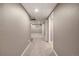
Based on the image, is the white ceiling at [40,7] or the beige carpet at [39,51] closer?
the white ceiling at [40,7]

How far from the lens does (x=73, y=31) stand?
198 cm

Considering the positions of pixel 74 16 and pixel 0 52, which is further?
pixel 74 16

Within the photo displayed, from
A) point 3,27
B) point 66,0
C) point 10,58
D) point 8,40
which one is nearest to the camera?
point 10,58

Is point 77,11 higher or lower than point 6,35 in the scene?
higher

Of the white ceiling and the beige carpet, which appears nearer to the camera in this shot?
the white ceiling

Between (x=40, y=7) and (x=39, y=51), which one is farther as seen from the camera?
(x=39, y=51)

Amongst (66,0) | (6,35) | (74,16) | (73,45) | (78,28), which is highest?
(66,0)

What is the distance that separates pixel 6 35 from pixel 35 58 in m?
0.82

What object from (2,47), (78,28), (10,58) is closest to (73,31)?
(78,28)

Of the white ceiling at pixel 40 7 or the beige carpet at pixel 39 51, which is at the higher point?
the white ceiling at pixel 40 7

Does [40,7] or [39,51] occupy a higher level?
[40,7]

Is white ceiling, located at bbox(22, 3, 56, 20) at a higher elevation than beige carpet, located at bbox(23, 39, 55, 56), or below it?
higher

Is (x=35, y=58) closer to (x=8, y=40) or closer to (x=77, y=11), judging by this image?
(x=8, y=40)

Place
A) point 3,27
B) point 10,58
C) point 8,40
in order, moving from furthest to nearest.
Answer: point 8,40
point 3,27
point 10,58
